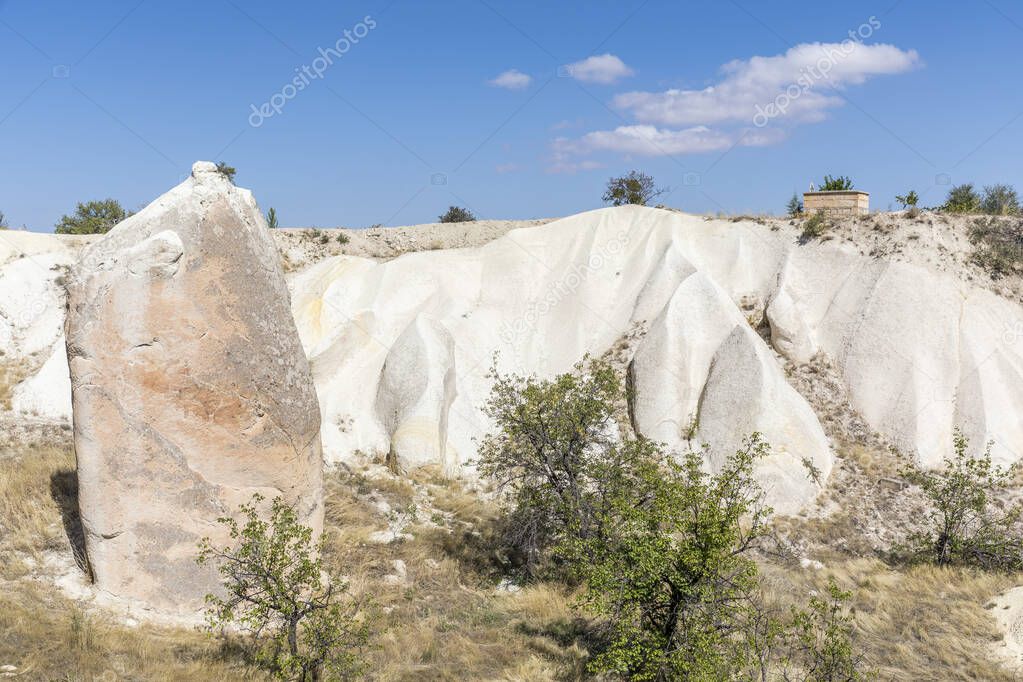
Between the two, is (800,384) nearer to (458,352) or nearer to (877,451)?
(877,451)

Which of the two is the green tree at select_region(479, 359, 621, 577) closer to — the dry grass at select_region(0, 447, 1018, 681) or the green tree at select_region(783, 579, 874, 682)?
the dry grass at select_region(0, 447, 1018, 681)

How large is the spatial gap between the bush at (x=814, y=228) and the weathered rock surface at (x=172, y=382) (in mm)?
16025

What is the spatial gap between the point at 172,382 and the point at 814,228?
17.4 m

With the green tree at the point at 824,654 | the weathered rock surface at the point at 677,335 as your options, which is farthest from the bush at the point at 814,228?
the green tree at the point at 824,654

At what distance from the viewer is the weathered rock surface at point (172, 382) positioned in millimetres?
8477

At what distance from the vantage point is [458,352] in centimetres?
1991

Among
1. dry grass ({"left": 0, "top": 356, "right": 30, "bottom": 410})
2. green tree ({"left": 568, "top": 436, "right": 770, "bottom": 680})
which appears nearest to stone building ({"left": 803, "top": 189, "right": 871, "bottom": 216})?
green tree ({"left": 568, "top": 436, "right": 770, "bottom": 680})

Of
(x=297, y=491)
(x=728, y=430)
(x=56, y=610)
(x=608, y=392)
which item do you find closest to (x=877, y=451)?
(x=728, y=430)

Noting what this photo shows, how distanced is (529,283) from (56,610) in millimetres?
15425

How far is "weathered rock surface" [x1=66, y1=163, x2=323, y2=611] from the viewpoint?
8477 mm

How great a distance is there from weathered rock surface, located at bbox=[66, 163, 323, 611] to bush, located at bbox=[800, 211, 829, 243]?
16.0 meters

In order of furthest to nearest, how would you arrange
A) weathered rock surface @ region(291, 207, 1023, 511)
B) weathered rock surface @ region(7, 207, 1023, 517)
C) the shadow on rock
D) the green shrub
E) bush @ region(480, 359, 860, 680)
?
the green shrub
weathered rock surface @ region(7, 207, 1023, 517)
weathered rock surface @ region(291, 207, 1023, 511)
the shadow on rock
bush @ region(480, 359, 860, 680)

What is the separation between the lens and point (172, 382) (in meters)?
Answer: 8.58

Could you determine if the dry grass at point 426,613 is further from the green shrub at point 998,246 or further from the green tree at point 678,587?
the green shrub at point 998,246
